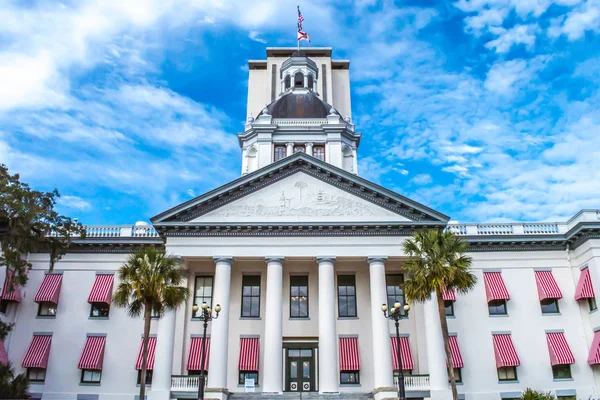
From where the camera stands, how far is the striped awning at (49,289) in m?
32.8

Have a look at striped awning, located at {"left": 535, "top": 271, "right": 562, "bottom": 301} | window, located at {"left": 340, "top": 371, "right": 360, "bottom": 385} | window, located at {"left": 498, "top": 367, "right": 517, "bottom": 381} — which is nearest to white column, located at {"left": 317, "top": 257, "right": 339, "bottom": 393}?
window, located at {"left": 340, "top": 371, "right": 360, "bottom": 385}

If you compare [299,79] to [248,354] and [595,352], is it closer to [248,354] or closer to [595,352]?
[248,354]

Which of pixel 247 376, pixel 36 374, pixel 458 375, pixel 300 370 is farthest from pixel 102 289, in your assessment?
pixel 458 375

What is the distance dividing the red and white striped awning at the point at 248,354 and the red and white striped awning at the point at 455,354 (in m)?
11.4

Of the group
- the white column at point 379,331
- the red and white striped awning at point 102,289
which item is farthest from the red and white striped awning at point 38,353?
the white column at point 379,331

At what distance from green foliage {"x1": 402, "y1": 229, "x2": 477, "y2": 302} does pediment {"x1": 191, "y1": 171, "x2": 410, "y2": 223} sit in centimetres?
566

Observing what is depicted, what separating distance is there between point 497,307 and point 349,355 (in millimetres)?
9717

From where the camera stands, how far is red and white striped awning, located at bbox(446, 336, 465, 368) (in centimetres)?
3128

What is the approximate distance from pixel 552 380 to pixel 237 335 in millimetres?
18484

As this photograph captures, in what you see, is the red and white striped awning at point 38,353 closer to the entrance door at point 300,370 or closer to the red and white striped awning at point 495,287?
the entrance door at point 300,370

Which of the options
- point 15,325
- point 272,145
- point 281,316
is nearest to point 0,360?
point 15,325

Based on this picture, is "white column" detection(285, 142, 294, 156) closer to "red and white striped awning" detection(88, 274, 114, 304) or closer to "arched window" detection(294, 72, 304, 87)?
"arched window" detection(294, 72, 304, 87)

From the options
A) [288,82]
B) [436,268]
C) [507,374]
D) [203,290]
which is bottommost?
[507,374]

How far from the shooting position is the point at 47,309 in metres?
33.5
